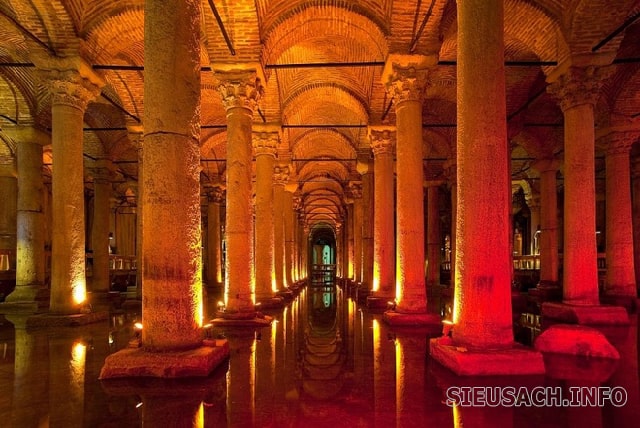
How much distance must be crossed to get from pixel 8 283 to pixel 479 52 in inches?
730

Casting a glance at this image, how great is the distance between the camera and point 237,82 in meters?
11.3

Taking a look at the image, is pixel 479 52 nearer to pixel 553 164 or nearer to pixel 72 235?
pixel 72 235

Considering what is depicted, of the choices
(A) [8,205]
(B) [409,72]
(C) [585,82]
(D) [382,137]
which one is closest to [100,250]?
(A) [8,205]

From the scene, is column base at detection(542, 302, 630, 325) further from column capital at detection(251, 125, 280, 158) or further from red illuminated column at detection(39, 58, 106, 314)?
red illuminated column at detection(39, 58, 106, 314)

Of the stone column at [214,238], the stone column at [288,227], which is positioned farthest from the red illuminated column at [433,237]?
the stone column at [214,238]

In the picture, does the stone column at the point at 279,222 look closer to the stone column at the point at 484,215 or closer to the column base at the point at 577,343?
the column base at the point at 577,343

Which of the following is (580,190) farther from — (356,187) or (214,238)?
(214,238)

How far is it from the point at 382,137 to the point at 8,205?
16937mm

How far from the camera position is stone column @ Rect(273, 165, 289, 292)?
20250 millimetres

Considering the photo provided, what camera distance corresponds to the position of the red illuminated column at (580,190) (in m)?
10.9

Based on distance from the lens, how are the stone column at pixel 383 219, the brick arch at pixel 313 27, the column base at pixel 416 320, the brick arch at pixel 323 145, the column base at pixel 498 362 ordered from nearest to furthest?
1. the column base at pixel 498 362
2. the column base at pixel 416 320
3. the brick arch at pixel 313 27
4. the stone column at pixel 383 219
5. the brick arch at pixel 323 145

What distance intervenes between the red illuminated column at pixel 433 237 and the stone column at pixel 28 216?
56.9 feet

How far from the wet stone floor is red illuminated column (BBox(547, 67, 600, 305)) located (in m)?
2.54

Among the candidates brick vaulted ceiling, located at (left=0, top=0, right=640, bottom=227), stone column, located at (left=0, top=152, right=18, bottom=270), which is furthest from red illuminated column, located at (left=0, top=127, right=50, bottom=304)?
stone column, located at (left=0, top=152, right=18, bottom=270)
